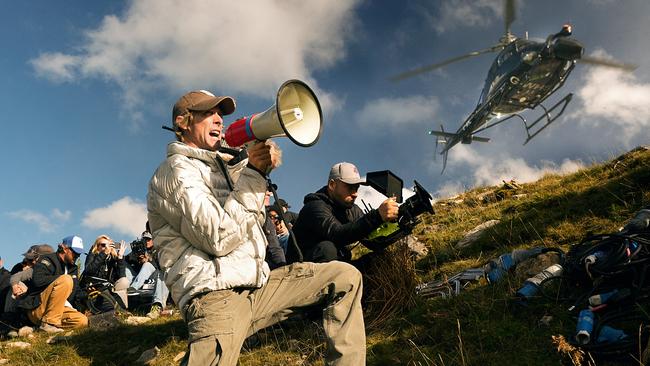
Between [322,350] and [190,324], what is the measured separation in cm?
206

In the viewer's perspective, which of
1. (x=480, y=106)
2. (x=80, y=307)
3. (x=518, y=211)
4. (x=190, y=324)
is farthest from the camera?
(x=480, y=106)

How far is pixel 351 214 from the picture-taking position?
17.0 feet

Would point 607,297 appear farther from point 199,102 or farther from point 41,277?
point 41,277

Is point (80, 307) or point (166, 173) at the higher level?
point (80, 307)

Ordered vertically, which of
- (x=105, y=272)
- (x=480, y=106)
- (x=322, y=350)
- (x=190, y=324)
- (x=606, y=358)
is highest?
(x=480, y=106)

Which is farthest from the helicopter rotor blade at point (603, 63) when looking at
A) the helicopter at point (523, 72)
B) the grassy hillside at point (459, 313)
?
the grassy hillside at point (459, 313)

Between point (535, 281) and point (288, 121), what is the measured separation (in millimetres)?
2740

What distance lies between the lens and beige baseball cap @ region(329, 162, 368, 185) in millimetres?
4918

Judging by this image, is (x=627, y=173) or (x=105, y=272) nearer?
(x=627, y=173)

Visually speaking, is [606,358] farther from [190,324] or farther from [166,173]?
[166,173]

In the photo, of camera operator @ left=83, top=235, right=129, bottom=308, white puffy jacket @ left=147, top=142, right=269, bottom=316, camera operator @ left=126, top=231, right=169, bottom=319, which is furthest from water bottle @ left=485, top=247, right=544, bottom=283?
camera operator @ left=83, top=235, right=129, bottom=308

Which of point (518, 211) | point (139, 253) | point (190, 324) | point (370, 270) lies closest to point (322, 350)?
point (370, 270)

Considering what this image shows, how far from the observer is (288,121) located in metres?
3.06

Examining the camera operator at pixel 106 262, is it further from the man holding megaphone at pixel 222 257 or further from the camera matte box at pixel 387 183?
the man holding megaphone at pixel 222 257
